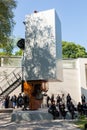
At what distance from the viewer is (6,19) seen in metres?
20.5

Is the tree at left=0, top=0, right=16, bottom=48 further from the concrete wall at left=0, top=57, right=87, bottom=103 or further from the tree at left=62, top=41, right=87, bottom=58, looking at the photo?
the tree at left=62, top=41, right=87, bottom=58

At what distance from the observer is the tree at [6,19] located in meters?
20.0

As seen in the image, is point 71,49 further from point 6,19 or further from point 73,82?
point 6,19

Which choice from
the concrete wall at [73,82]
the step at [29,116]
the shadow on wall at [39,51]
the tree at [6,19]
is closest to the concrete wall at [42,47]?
the shadow on wall at [39,51]

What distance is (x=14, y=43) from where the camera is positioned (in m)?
23.5

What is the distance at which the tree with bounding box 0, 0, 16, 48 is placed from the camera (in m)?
20.0

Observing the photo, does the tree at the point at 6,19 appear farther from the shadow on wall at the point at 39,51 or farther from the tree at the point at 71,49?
the tree at the point at 71,49

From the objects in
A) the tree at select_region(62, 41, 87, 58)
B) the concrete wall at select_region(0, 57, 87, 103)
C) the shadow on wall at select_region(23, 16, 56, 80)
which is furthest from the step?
the tree at select_region(62, 41, 87, 58)

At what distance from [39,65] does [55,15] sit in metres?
3.42

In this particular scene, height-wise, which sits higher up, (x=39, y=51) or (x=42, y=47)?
(x=42, y=47)

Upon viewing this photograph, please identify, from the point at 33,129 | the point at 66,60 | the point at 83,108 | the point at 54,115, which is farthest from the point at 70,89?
the point at 33,129

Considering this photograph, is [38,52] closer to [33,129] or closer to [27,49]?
[27,49]

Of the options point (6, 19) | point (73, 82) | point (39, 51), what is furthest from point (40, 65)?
point (73, 82)

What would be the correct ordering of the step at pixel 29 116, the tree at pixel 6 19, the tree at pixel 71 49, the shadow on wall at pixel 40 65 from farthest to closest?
the tree at pixel 71 49 < the tree at pixel 6 19 < the shadow on wall at pixel 40 65 < the step at pixel 29 116
